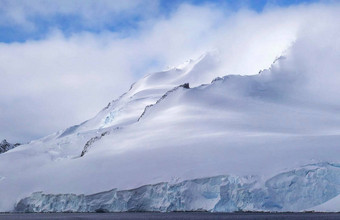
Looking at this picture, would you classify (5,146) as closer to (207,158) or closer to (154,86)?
(154,86)

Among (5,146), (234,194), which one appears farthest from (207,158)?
(5,146)

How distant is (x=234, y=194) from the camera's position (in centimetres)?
4012

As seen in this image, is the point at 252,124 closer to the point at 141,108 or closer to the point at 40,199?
the point at 40,199

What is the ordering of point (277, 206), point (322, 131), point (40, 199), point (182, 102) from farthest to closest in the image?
point (182, 102)
point (322, 131)
point (40, 199)
point (277, 206)

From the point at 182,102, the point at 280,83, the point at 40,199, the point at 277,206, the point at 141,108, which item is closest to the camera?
the point at 277,206

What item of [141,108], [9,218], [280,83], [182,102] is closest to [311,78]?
[280,83]

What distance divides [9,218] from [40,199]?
17.2ft

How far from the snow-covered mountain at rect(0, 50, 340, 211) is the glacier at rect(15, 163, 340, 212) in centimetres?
7

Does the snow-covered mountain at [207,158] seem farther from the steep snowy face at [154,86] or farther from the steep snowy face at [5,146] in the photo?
the steep snowy face at [5,146]

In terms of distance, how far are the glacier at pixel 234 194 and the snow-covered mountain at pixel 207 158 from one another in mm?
65

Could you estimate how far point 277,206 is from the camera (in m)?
39.5

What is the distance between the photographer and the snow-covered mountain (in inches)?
1587

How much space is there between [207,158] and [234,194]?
6270 millimetres

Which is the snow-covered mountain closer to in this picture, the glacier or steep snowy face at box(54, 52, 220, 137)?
the glacier
